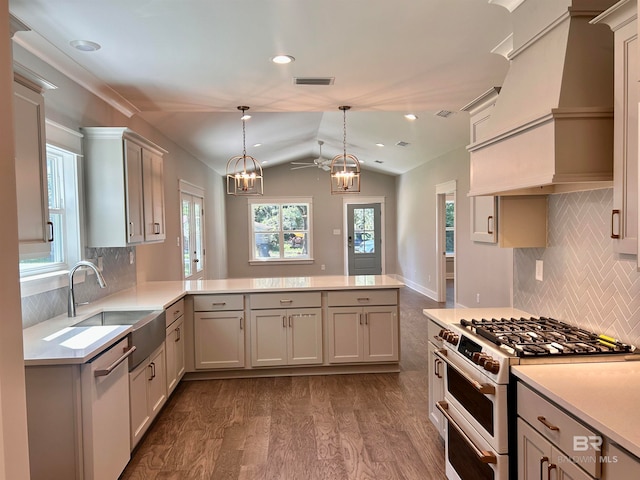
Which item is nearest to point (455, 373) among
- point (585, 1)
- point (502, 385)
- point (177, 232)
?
point (502, 385)

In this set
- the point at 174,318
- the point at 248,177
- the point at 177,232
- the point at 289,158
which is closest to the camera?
the point at 174,318

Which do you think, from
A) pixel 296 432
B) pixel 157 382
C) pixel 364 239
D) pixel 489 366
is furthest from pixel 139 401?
pixel 364 239

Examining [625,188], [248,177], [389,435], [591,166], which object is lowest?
[389,435]

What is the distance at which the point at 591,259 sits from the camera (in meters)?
2.08

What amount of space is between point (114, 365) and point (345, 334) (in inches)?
86.3

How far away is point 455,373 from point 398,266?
27.3 feet

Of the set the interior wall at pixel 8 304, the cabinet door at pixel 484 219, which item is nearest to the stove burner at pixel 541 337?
the cabinet door at pixel 484 219

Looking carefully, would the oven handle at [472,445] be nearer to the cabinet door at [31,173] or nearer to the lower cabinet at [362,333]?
the lower cabinet at [362,333]

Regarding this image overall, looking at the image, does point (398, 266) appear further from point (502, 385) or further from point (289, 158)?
point (502, 385)

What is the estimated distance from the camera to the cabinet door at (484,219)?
2533 millimetres

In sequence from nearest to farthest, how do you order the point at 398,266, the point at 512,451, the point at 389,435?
the point at 512,451, the point at 389,435, the point at 398,266

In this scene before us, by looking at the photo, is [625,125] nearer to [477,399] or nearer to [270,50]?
[477,399]

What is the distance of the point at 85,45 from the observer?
2586 millimetres

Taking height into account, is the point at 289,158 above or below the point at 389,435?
above
